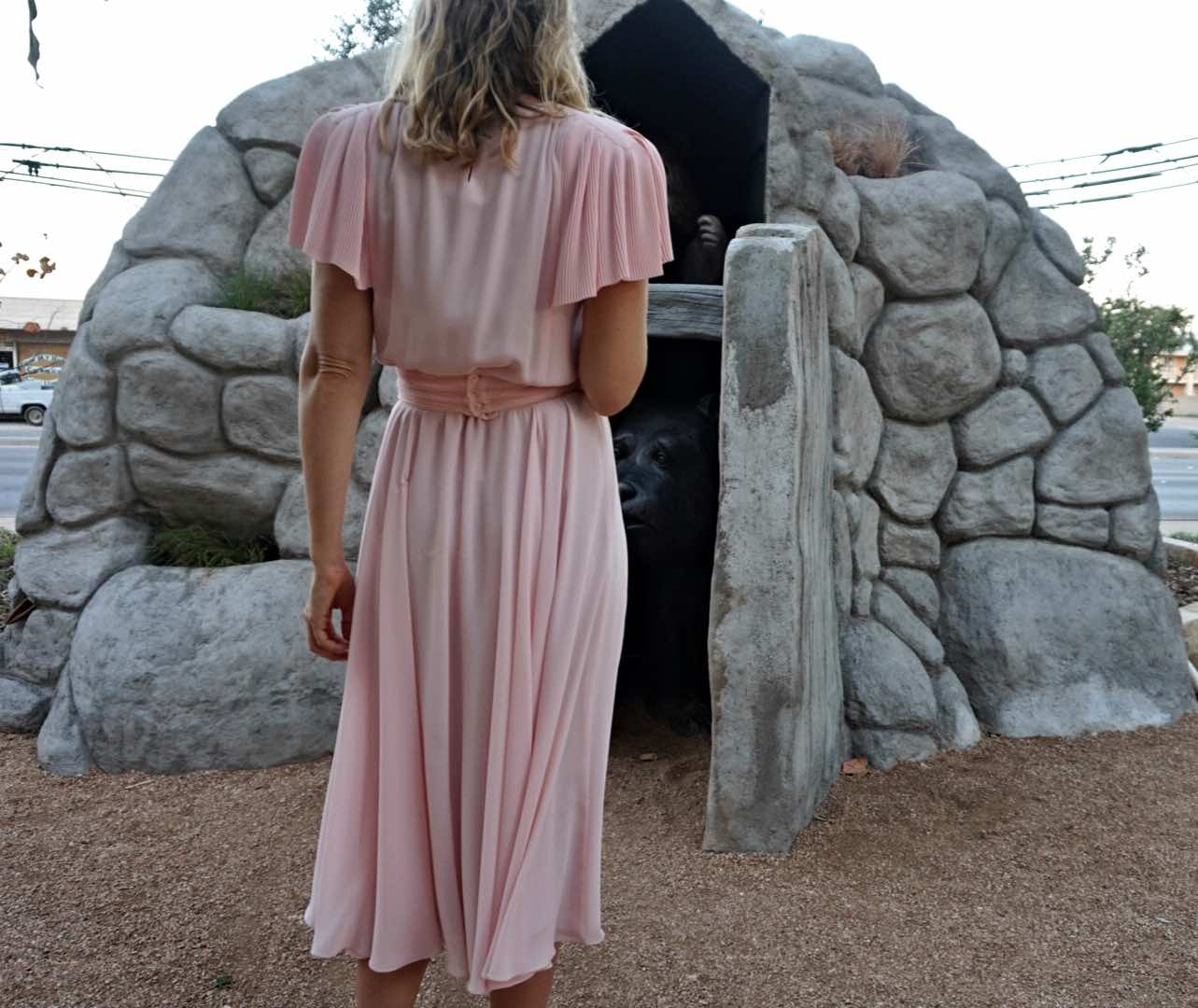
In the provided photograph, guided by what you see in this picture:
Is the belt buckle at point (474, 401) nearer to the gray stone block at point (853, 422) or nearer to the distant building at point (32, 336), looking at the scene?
the gray stone block at point (853, 422)

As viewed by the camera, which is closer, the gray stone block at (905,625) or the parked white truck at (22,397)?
the gray stone block at (905,625)

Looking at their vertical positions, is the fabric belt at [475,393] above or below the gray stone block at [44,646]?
above

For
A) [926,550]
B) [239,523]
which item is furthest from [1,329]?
[926,550]

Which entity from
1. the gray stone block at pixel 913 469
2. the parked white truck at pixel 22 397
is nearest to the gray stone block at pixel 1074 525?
the gray stone block at pixel 913 469

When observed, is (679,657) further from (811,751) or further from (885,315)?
(885,315)

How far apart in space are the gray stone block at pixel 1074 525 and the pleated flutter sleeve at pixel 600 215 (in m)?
3.25

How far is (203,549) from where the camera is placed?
380cm

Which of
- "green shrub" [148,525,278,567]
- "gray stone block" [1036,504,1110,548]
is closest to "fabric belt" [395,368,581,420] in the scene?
"green shrub" [148,525,278,567]

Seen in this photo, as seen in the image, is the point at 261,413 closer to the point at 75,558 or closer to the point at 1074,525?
the point at 75,558

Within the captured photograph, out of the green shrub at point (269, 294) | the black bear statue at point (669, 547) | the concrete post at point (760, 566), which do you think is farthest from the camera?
the green shrub at point (269, 294)

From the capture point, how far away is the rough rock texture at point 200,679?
11.1 ft

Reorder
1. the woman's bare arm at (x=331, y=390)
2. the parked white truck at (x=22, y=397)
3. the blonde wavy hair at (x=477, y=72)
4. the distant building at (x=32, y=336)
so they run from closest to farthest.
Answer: the blonde wavy hair at (x=477, y=72) < the woman's bare arm at (x=331, y=390) < the parked white truck at (x=22, y=397) < the distant building at (x=32, y=336)

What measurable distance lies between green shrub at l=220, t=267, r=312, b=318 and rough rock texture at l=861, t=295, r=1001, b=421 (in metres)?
2.16

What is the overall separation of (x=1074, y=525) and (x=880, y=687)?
3.95 ft
